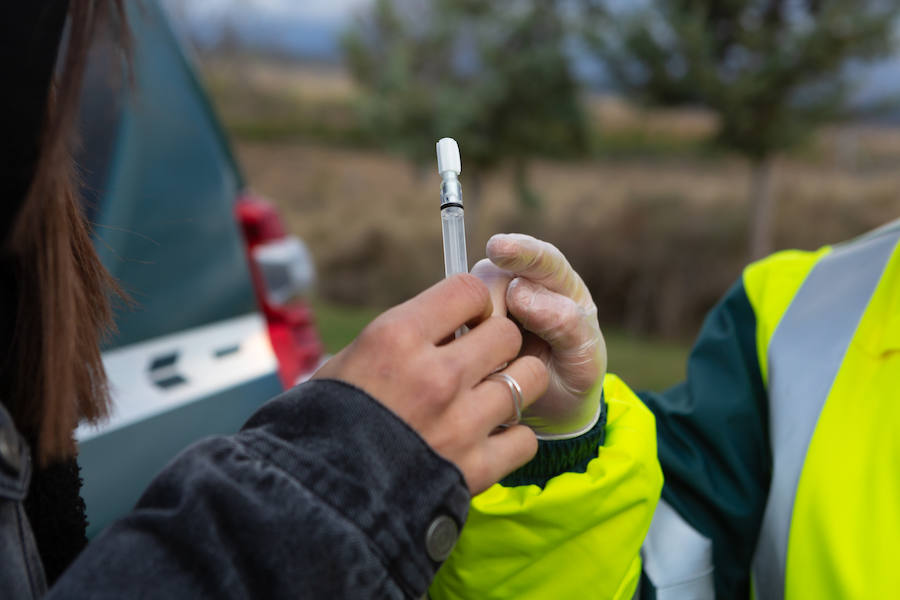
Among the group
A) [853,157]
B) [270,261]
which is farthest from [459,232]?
[853,157]

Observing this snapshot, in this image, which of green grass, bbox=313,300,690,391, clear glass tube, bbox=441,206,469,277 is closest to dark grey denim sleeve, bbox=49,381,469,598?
clear glass tube, bbox=441,206,469,277

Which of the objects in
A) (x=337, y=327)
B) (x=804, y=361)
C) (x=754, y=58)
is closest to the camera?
(x=804, y=361)

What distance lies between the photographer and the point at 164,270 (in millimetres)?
1373

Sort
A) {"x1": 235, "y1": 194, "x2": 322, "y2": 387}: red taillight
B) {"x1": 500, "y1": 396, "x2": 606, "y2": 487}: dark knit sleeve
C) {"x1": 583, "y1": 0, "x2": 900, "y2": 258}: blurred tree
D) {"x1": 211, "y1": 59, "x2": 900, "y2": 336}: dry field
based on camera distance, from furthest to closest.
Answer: {"x1": 211, "y1": 59, "x2": 900, "y2": 336}: dry field
{"x1": 583, "y1": 0, "x2": 900, "y2": 258}: blurred tree
{"x1": 235, "y1": 194, "x2": 322, "y2": 387}: red taillight
{"x1": 500, "y1": 396, "x2": 606, "y2": 487}: dark knit sleeve

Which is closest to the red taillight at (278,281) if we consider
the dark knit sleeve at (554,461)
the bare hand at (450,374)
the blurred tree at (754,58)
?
the dark knit sleeve at (554,461)

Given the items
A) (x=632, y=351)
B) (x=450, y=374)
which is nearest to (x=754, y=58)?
(x=632, y=351)

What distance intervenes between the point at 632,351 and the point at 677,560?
22.3 feet

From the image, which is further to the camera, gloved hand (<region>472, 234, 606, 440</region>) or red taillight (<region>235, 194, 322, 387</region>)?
red taillight (<region>235, 194, 322, 387</region>)

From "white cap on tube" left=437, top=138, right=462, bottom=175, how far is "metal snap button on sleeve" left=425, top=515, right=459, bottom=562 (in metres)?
0.38

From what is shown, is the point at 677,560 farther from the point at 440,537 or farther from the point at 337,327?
the point at 337,327

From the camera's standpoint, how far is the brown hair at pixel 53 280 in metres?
0.62

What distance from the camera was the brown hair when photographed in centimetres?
62

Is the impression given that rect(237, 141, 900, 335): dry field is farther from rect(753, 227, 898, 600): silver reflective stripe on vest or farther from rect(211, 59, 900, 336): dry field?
rect(753, 227, 898, 600): silver reflective stripe on vest

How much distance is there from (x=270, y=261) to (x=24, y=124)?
1182 mm
